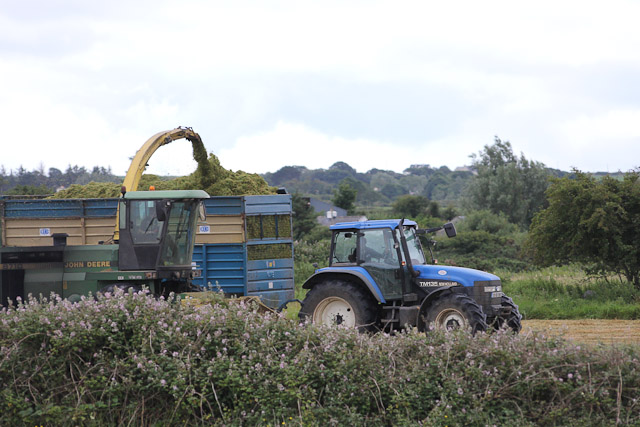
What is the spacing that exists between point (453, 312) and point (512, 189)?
172 ft

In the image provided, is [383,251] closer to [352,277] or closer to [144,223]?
[352,277]

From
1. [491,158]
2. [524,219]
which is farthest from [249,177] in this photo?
[491,158]

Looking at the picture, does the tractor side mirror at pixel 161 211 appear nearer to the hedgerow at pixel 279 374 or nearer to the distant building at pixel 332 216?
the hedgerow at pixel 279 374

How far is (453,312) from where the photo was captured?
32.0 ft

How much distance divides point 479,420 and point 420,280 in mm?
4505

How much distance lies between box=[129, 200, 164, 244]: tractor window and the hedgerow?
3668 millimetres

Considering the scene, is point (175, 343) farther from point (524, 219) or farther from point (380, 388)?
point (524, 219)

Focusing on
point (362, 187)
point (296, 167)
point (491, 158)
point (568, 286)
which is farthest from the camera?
point (296, 167)

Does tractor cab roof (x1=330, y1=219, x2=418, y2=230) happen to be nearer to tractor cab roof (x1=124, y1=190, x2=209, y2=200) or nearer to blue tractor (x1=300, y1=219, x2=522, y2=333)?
blue tractor (x1=300, y1=219, x2=522, y2=333)

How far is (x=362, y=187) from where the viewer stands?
130375mm

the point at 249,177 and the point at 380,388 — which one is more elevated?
the point at 249,177

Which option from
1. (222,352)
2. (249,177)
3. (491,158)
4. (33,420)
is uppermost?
(491,158)

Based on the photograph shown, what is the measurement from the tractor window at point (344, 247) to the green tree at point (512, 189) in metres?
48.2

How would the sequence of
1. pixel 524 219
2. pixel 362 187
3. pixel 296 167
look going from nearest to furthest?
1. pixel 524 219
2. pixel 362 187
3. pixel 296 167
